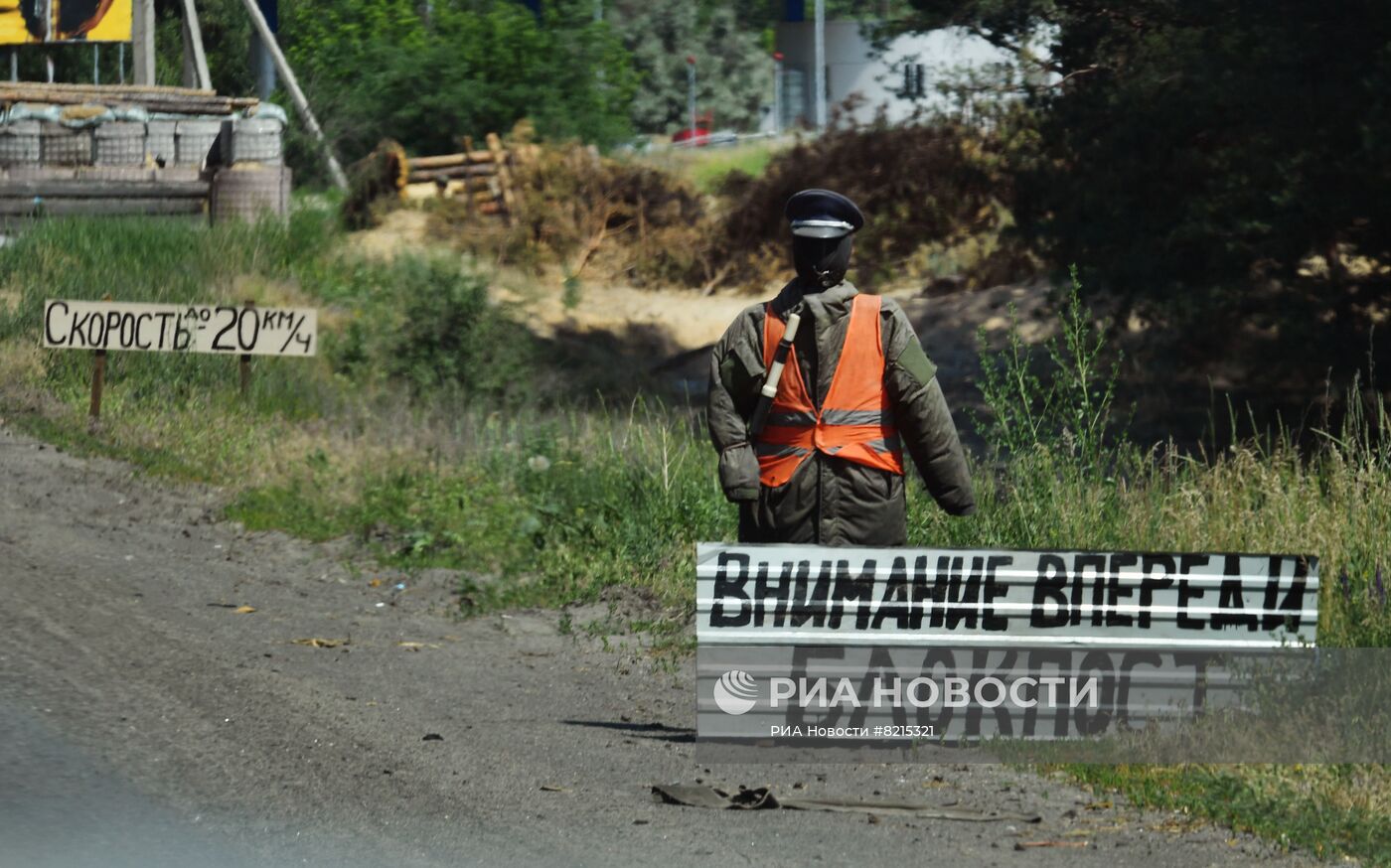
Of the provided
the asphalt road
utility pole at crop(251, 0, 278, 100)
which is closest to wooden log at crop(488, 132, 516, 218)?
utility pole at crop(251, 0, 278, 100)

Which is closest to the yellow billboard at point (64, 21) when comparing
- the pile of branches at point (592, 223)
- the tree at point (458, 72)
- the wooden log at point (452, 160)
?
the pile of branches at point (592, 223)

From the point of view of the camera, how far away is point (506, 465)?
1191 centimetres

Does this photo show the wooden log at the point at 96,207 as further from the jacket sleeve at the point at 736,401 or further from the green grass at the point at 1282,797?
the green grass at the point at 1282,797

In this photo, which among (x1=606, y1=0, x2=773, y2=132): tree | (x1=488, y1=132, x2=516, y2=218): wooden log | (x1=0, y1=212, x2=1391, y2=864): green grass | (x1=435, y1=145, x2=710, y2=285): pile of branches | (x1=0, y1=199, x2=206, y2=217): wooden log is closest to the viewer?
(x1=0, y1=212, x2=1391, y2=864): green grass

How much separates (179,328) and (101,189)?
7232 mm

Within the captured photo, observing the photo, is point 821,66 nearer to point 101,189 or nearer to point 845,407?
point 101,189

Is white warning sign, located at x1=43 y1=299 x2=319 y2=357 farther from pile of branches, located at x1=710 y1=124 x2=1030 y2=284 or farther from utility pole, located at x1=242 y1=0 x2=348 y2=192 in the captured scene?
pile of branches, located at x1=710 y1=124 x2=1030 y2=284

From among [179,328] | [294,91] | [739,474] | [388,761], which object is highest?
[294,91]

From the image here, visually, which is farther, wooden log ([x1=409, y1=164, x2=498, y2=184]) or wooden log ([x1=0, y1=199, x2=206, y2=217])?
wooden log ([x1=409, y1=164, x2=498, y2=184])

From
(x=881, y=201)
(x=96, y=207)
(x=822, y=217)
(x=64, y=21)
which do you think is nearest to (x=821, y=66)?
(x=881, y=201)

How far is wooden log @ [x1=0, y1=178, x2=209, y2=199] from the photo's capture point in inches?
733

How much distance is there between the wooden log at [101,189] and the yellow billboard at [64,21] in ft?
19.0

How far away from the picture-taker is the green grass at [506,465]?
754 centimetres

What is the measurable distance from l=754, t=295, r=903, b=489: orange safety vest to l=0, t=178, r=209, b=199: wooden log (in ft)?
49.5
